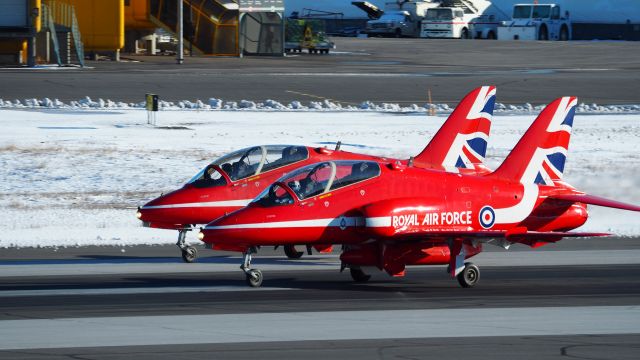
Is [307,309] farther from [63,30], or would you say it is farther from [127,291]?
[63,30]

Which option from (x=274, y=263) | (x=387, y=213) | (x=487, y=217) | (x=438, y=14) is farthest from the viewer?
(x=438, y=14)

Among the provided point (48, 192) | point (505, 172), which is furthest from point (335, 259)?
point (48, 192)

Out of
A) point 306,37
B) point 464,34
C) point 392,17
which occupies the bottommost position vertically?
point 464,34

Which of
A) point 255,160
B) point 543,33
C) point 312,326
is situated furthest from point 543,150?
point 543,33

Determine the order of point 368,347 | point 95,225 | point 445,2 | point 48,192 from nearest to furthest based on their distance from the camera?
point 368,347 < point 95,225 < point 48,192 < point 445,2

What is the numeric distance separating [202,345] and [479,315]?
11.8 ft

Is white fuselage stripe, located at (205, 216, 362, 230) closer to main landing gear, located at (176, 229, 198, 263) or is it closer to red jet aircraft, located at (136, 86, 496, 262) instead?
red jet aircraft, located at (136, 86, 496, 262)

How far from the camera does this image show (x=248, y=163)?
1842 cm

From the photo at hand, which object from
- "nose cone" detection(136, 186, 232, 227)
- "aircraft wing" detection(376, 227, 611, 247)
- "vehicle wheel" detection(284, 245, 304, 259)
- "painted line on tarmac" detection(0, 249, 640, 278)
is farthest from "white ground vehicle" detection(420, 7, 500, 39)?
"aircraft wing" detection(376, 227, 611, 247)

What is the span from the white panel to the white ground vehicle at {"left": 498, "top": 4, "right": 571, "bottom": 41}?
44.5m

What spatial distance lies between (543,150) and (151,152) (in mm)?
12164

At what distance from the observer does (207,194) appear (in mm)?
18016

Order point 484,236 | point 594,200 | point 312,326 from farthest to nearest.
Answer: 1. point 594,200
2. point 484,236
3. point 312,326

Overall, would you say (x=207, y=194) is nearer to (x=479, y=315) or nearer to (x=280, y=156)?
(x=280, y=156)
